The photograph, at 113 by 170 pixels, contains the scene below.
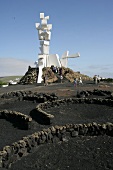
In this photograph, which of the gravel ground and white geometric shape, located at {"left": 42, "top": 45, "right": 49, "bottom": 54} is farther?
white geometric shape, located at {"left": 42, "top": 45, "right": 49, "bottom": 54}

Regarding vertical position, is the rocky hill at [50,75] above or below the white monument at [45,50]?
below

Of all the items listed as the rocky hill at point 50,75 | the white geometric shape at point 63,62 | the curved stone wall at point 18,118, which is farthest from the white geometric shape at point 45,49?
the curved stone wall at point 18,118

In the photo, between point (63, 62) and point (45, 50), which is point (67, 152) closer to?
point (45, 50)

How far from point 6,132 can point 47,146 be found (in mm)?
3413

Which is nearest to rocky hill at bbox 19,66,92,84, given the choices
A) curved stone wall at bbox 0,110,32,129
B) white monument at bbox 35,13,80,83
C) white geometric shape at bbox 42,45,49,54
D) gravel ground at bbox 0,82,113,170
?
white monument at bbox 35,13,80,83

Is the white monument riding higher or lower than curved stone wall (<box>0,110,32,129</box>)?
higher

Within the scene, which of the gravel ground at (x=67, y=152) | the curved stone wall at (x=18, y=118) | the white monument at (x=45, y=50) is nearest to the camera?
the gravel ground at (x=67, y=152)

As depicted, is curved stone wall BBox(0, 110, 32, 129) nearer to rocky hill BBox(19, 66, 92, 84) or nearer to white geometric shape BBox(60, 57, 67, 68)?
rocky hill BBox(19, 66, 92, 84)

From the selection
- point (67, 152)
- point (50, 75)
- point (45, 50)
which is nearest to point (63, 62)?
point (45, 50)

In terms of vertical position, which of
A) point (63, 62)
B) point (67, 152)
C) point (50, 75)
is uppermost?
point (63, 62)

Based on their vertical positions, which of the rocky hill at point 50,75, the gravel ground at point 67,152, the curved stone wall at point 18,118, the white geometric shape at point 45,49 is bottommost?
the gravel ground at point 67,152

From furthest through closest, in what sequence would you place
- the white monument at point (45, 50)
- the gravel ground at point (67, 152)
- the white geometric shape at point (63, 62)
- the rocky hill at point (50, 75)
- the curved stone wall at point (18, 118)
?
the white geometric shape at point (63, 62) < the white monument at point (45, 50) < the rocky hill at point (50, 75) < the curved stone wall at point (18, 118) < the gravel ground at point (67, 152)

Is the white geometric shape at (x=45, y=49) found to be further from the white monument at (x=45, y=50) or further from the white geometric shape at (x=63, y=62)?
the white geometric shape at (x=63, y=62)

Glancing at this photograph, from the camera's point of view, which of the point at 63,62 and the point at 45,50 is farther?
the point at 63,62
